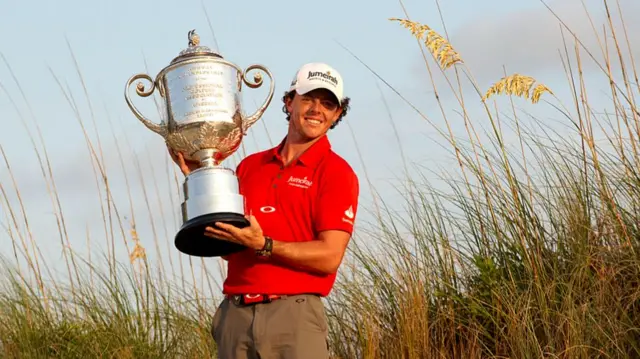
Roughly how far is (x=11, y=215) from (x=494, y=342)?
3.60m

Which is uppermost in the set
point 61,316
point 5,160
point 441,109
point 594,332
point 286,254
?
point 5,160

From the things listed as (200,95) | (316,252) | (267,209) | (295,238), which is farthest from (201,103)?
(316,252)

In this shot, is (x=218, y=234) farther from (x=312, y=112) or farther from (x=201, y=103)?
(x=201, y=103)

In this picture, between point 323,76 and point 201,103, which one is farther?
point 201,103

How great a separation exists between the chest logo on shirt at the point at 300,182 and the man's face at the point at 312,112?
177 mm

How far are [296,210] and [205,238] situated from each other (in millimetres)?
349

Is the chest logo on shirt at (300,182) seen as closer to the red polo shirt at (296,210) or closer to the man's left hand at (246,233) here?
the red polo shirt at (296,210)

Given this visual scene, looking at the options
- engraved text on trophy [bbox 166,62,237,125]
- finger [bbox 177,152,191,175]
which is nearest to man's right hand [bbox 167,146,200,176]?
finger [bbox 177,152,191,175]

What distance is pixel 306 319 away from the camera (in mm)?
3488

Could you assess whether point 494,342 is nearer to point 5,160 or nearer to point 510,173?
point 510,173

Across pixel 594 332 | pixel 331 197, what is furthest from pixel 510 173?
pixel 331 197

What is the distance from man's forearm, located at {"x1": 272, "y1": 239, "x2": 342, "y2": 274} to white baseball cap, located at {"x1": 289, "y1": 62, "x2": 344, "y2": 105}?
23.6 inches

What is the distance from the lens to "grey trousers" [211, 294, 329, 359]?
136 inches

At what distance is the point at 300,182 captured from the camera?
3.63m
